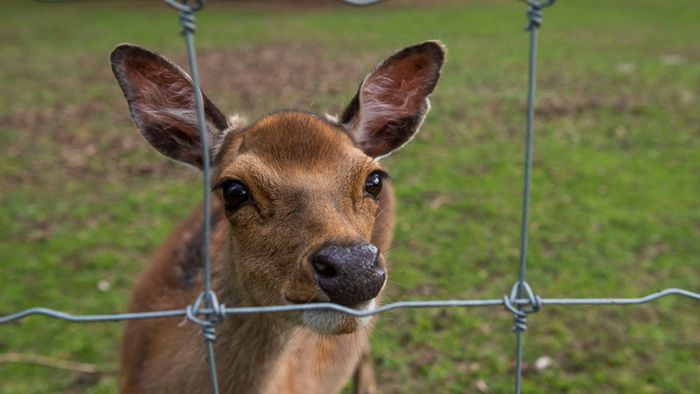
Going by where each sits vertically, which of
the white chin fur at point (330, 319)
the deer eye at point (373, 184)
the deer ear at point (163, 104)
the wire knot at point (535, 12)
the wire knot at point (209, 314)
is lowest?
the white chin fur at point (330, 319)

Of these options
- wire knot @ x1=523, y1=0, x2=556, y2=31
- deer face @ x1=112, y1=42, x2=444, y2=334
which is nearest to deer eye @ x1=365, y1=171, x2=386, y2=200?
deer face @ x1=112, y1=42, x2=444, y2=334

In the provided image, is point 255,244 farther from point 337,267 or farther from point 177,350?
point 177,350

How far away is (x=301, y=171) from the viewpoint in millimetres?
2094

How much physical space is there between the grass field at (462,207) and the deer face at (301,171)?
2.15ft

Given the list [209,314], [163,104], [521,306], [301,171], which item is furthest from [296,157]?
[521,306]

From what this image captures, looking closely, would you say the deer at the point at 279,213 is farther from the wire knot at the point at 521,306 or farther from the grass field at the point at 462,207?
the grass field at the point at 462,207

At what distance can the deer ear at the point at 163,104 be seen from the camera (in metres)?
2.05

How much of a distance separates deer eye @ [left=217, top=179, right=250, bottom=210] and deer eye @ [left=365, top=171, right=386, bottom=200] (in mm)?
430

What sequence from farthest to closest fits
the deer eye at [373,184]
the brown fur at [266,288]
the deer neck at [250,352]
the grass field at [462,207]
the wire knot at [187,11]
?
the grass field at [462,207] → the deer neck at [250,352] → the deer eye at [373,184] → the brown fur at [266,288] → the wire knot at [187,11]

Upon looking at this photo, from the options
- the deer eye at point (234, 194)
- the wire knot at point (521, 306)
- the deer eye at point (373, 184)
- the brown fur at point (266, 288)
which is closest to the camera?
the wire knot at point (521, 306)

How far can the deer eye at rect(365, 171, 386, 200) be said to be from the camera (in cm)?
221

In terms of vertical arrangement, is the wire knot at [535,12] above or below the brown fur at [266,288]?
above

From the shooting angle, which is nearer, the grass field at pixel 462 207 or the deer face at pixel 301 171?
the deer face at pixel 301 171

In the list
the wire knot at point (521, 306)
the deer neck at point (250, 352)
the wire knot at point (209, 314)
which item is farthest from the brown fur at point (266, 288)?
the wire knot at point (521, 306)
